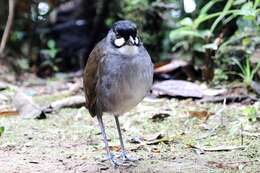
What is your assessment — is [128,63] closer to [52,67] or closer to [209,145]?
[209,145]

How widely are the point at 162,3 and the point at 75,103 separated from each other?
2.40 m

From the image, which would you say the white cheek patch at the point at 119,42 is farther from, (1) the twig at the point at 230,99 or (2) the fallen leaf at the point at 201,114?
(1) the twig at the point at 230,99

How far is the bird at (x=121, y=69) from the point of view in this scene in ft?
10.3

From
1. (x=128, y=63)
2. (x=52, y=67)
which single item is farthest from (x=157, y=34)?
(x=128, y=63)

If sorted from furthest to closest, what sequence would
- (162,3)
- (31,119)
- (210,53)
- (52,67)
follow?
(52,67) < (162,3) < (210,53) < (31,119)

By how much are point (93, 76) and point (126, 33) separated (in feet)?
1.26

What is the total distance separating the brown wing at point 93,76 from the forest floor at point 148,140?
0.32 metres

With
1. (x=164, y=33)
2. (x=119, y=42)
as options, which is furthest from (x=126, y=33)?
(x=164, y=33)

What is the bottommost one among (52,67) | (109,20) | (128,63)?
(52,67)

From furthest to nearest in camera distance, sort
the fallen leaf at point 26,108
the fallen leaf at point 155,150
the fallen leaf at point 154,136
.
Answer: the fallen leaf at point 26,108
the fallen leaf at point 154,136
the fallen leaf at point 155,150

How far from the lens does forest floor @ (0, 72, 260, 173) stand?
3232 millimetres

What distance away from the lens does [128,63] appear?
3174 millimetres

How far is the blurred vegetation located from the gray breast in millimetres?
1012

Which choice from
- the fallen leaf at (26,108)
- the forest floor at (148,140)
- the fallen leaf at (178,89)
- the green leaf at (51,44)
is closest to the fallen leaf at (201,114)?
the forest floor at (148,140)
